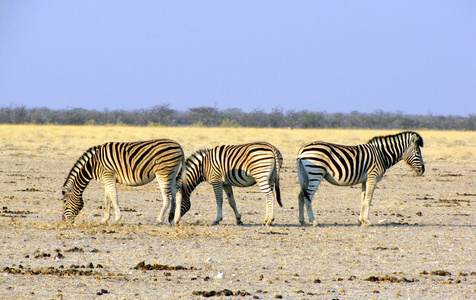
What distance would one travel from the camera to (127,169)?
12.1m

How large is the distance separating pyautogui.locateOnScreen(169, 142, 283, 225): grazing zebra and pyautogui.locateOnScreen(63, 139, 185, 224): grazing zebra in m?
0.41

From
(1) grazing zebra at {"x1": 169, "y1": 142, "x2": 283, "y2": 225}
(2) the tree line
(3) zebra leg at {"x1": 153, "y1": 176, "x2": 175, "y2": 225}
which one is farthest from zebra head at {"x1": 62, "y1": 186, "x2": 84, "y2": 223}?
(2) the tree line

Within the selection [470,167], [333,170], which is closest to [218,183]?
[333,170]

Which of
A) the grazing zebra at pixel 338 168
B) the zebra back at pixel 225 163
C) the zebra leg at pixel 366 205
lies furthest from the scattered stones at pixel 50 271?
the zebra leg at pixel 366 205

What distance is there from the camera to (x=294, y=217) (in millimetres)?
13938

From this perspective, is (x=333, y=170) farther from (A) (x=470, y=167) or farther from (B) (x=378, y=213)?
(A) (x=470, y=167)

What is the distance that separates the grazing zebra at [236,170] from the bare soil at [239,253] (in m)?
0.55

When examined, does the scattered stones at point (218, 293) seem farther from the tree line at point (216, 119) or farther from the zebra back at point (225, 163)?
the tree line at point (216, 119)

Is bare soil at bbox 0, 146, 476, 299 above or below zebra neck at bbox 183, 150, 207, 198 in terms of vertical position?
below

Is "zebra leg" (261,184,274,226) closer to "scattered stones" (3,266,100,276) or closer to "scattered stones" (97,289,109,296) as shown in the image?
"scattered stones" (3,266,100,276)

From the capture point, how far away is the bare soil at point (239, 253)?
750 cm

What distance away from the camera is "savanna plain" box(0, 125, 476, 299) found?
7520mm

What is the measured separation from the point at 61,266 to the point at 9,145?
24752mm

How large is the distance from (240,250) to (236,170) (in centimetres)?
266
